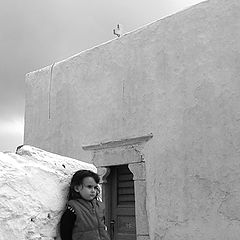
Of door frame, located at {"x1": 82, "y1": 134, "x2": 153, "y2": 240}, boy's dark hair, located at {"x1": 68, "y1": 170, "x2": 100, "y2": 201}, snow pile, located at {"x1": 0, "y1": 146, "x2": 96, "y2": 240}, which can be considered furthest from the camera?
door frame, located at {"x1": 82, "y1": 134, "x2": 153, "y2": 240}

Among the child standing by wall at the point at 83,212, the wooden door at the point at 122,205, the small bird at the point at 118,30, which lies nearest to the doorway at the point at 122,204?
the wooden door at the point at 122,205

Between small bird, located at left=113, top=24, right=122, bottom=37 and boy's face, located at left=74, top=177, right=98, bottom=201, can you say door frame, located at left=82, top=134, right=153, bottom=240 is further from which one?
boy's face, located at left=74, top=177, right=98, bottom=201

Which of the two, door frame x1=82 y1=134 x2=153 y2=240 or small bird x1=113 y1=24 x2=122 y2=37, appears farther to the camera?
small bird x1=113 y1=24 x2=122 y2=37

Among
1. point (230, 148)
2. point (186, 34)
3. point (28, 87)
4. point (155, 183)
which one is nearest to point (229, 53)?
point (186, 34)

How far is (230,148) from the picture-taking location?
4492 millimetres

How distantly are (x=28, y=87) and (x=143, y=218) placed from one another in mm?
3903

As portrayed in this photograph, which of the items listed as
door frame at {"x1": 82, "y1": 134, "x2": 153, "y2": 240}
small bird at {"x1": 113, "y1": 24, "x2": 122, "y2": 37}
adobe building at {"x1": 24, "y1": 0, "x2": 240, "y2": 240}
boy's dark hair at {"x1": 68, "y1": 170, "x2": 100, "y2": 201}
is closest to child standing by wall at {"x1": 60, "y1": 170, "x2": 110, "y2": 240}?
boy's dark hair at {"x1": 68, "y1": 170, "x2": 100, "y2": 201}

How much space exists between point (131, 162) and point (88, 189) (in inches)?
145

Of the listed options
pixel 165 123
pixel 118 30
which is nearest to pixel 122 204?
pixel 165 123

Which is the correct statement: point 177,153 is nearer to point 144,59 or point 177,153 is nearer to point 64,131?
point 144,59

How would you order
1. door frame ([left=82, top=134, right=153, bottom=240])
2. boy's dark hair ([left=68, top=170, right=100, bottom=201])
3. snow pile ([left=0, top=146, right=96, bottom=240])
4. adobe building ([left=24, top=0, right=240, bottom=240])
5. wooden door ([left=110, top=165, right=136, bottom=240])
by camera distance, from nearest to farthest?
snow pile ([left=0, top=146, right=96, bottom=240]), boy's dark hair ([left=68, top=170, right=100, bottom=201]), adobe building ([left=24, top=0, right=240, bottom=240]), door frame ([left=82, top=134, right=153, bottom=240]), wooden door ([left=110, top=165, right=136, bottom=240])

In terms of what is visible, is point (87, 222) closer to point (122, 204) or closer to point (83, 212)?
point (83, 212)

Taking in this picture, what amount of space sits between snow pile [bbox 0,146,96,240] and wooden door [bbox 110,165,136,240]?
155 inches

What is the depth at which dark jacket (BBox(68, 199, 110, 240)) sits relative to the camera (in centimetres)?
170
